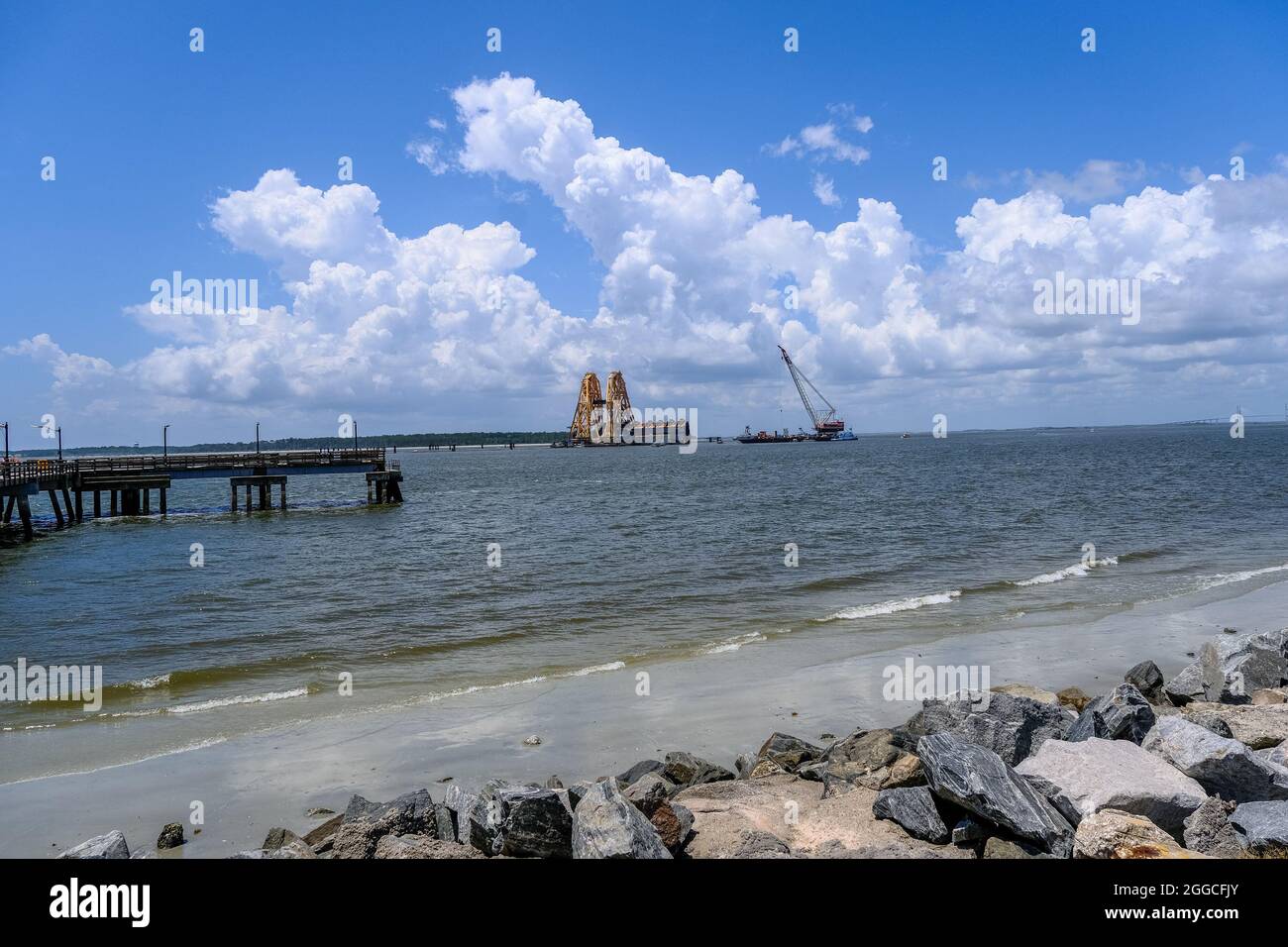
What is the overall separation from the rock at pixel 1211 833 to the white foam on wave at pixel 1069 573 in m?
17.8

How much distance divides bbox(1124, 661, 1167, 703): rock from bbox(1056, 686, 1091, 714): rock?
29.8 inches

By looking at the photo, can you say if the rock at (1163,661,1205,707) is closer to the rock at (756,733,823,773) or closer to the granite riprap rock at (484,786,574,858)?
the rock at (756,733,823,773)

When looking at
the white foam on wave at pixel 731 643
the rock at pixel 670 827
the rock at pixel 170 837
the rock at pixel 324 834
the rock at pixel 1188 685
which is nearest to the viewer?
the rock at pixel 670 827

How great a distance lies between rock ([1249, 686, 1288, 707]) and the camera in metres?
11.0

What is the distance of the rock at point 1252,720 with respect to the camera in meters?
8.91

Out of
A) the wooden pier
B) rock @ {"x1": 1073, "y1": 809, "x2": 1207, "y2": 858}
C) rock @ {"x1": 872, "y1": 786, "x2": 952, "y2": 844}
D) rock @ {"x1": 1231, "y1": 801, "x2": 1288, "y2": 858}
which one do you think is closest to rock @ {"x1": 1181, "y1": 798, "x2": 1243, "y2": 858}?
rock @ {"x1": 1231, "y1": 801, "x2": 1288, "y2": 858}

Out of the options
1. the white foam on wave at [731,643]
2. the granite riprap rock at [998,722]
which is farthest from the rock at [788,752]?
the white foam on wave at [731,643]

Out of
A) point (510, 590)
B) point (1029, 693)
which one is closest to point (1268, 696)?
point (1029, 693)

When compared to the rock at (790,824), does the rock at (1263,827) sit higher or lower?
higher

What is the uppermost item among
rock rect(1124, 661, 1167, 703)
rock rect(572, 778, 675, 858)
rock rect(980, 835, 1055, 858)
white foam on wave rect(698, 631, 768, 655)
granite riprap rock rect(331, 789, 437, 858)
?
rock rect(572, 778, 675, 858)

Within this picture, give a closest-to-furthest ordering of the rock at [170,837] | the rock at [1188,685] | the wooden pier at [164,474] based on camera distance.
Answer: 1. the rock at [170,837]
2. the rock at [1188,685]
3. the wooden pier at [164,474]

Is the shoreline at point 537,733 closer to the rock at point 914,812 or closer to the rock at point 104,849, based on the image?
the rock at point 104,849

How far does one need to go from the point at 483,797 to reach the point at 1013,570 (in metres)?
22.7
